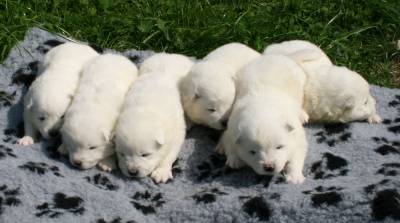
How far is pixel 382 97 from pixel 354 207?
200cm

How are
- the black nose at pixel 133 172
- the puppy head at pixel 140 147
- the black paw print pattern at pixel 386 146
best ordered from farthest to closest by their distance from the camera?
the black paw print pattern at pixel 386 146
the black nose at pixel 133 172
the puppy head at pixel 140 147

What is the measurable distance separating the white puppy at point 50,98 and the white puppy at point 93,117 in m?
0.11

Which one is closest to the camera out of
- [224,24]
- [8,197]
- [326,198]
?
[326,198]

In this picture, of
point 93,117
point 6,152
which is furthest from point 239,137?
point 6,152

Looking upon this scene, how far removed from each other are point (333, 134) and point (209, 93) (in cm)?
106

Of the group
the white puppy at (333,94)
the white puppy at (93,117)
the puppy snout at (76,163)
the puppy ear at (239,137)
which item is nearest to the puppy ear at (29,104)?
the white puppy at (93,117)

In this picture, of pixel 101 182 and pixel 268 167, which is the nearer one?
pixel 268 167

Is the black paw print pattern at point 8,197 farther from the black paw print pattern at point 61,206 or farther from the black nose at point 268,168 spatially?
the black nose at point 268,168

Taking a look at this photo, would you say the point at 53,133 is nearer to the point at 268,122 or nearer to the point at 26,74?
the point at 26,74

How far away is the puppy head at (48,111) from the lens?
16.6ft

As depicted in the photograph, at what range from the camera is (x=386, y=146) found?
512 cm

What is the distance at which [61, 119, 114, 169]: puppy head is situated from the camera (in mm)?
4754

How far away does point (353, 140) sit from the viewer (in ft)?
17.3

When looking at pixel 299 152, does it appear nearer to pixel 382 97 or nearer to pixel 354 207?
pixel 354 207
